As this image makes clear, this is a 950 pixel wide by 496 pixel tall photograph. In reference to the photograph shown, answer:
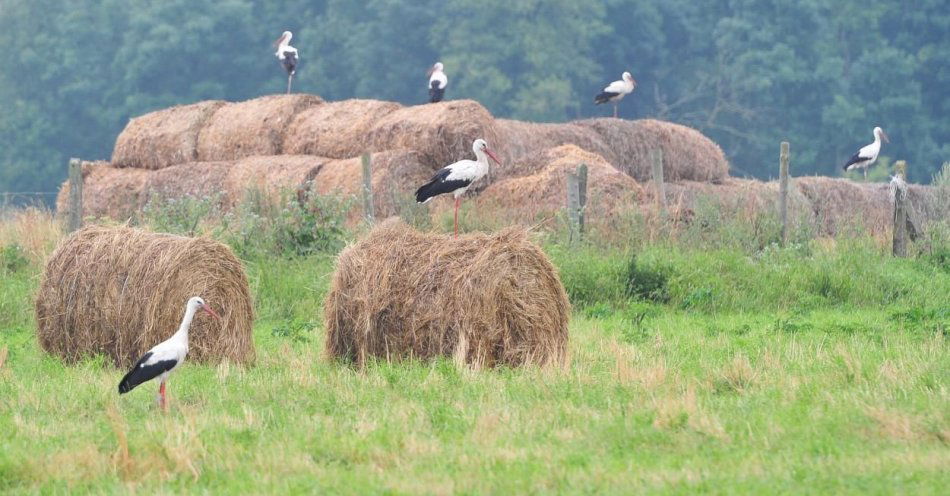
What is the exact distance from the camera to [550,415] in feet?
31.4

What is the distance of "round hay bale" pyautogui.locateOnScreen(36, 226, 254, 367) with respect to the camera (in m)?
12.8

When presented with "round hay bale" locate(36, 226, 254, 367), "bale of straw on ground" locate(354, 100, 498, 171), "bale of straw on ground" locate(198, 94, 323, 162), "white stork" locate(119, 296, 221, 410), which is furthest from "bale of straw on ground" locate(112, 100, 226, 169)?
"white stork" locate(119, 296, 221, 410)

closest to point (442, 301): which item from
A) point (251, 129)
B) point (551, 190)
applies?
point (551, 190)

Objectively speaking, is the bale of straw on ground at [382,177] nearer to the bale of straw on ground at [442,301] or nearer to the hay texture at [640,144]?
the hay texture at [640,144]

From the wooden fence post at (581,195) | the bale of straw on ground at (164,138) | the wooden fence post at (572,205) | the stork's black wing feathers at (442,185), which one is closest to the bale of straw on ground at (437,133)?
the wooden fence post at (581,195)

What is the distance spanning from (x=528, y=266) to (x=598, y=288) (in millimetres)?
4912

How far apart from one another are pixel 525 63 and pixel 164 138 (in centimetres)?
2951

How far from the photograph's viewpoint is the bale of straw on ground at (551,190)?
21.8 meters

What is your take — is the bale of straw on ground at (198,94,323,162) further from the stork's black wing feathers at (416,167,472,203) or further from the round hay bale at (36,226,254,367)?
the round hay bale at (36,226,254,367)

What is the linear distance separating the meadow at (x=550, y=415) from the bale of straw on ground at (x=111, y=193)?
9722 millimetres

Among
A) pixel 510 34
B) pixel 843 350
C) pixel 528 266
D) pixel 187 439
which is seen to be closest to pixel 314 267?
pixel 528 266

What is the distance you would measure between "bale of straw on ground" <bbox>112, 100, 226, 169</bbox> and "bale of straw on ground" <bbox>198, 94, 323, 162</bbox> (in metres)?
0.26

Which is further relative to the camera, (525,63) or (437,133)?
(525,63)

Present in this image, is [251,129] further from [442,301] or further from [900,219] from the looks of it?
[442,301]
